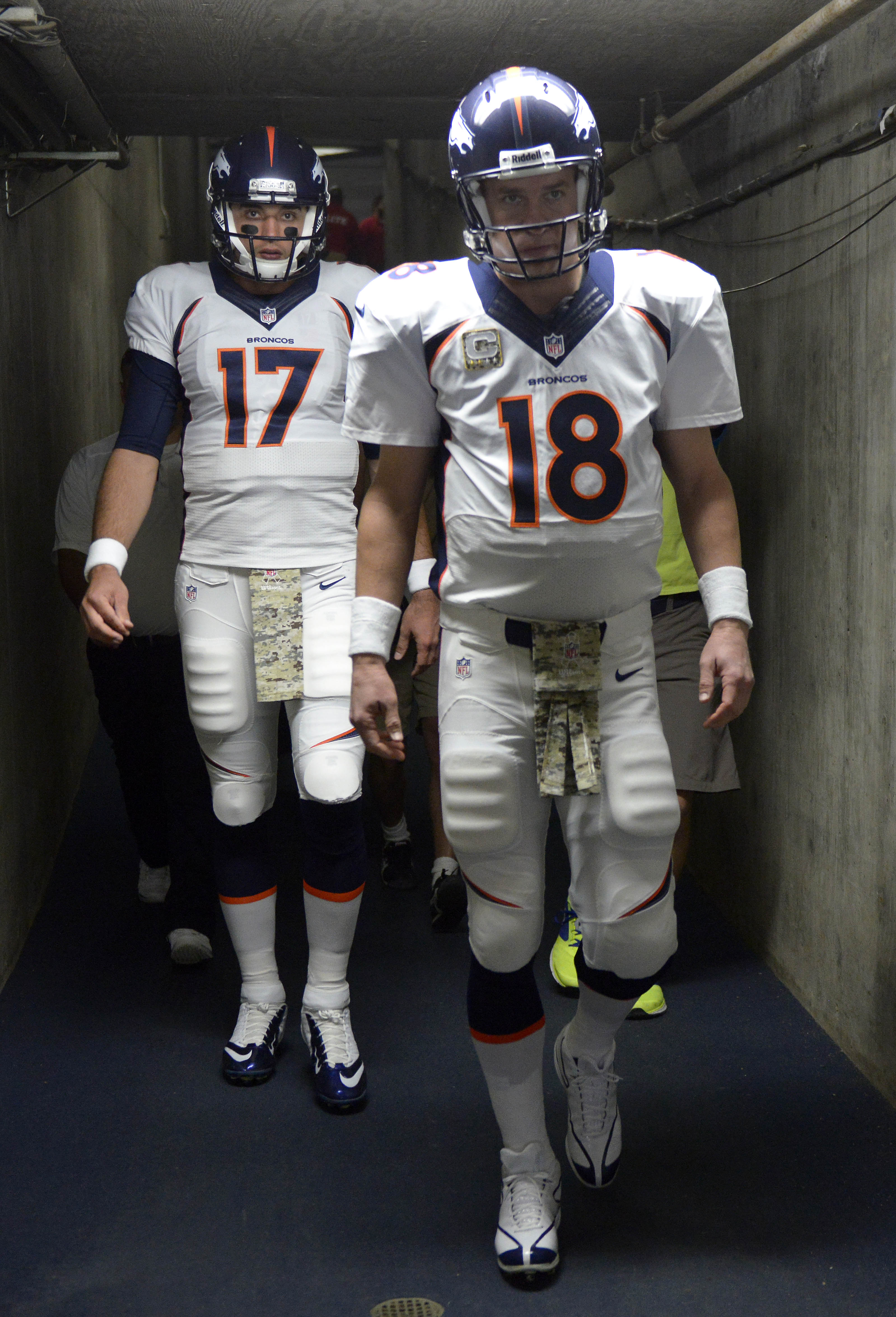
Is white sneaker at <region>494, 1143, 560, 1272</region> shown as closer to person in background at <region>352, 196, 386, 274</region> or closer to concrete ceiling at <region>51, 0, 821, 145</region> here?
concrete ceiling at <region>51, 0, 821, 145</region>

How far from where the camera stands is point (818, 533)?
259 cm

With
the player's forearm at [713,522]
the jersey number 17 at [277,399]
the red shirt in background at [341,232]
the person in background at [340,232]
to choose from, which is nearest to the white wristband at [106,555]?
the jersey number 17 at [277,399]

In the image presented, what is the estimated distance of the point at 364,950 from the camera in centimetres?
315

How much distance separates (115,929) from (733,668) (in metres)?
2.10

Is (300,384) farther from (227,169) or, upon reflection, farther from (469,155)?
(469,155)

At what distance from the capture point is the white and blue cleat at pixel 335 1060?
2379 millimetres

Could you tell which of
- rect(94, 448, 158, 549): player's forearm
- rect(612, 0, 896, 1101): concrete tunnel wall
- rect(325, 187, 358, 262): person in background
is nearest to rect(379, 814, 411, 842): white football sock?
rect(612, 0, 896, 1101): concrete tunnel wall

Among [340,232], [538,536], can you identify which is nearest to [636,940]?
[538,536]

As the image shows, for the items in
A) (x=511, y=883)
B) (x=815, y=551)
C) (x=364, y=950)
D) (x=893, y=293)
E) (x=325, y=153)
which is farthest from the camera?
(x=325, y=153)

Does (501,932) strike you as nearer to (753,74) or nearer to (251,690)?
(251,690)

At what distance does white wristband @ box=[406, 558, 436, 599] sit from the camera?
215 centimetres

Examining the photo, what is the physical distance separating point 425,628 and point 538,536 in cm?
37

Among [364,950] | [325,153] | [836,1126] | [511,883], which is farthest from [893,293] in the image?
[325,153]

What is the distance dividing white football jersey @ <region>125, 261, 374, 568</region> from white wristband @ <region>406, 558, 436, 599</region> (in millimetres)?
301
